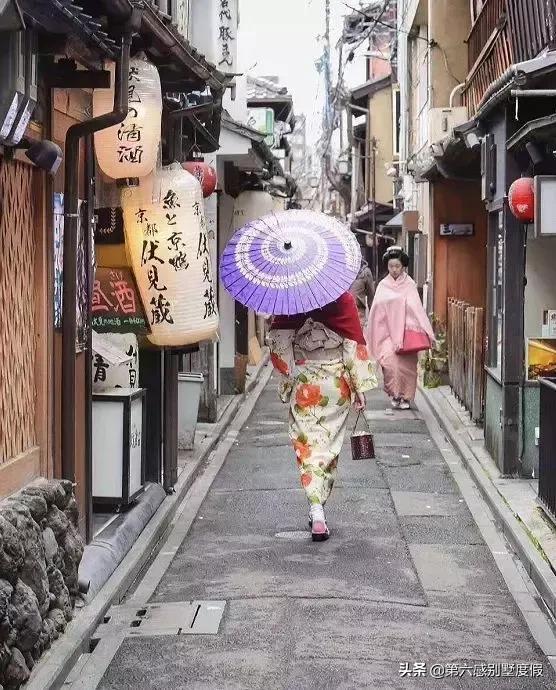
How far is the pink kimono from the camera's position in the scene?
61.1ft

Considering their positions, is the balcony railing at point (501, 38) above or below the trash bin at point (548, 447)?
above

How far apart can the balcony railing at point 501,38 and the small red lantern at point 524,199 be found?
177 cm

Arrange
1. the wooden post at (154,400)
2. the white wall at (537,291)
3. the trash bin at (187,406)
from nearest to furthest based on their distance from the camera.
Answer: the wooden post at (154,400) → the white wall at (537,291) → the trash bin at (187,406)

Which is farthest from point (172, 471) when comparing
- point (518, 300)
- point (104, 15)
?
point (104, 15)

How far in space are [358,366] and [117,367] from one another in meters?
2.21

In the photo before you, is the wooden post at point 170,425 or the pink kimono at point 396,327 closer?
the wooden post at point 170,425

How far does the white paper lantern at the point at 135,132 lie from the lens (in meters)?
9.65

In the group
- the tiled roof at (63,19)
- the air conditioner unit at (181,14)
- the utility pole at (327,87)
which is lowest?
the tiled roof at (63,19)

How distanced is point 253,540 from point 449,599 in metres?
2.43

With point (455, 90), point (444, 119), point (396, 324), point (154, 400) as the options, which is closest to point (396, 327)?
point (396, 324)

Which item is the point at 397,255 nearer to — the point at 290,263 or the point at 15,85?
the point at 290,263

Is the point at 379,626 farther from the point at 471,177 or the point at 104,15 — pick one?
the point at 471,177

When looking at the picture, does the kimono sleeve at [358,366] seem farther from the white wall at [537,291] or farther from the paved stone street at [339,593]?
the white wall at [537,291]

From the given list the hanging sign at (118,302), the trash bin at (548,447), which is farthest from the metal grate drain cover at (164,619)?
the trash bin at (548,447)
